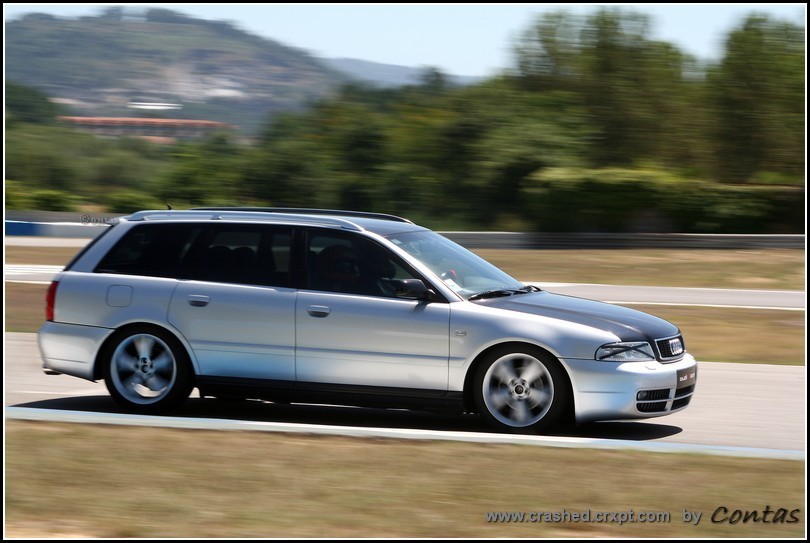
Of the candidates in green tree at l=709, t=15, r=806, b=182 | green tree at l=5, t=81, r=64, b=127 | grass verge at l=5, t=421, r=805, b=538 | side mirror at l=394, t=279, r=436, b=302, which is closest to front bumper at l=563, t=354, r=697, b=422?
grass verge at l=5, t=421, r=805, b=538

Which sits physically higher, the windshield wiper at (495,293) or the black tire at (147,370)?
the windshield wiper at (495,293)

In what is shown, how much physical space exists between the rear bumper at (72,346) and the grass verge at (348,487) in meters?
1.18

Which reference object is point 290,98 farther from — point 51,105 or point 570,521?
point 570,521

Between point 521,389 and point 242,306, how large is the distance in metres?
2.17

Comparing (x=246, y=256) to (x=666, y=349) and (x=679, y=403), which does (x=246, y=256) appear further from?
(x=679, y=403)

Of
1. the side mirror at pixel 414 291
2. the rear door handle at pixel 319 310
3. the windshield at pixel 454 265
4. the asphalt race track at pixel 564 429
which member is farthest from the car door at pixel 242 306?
the windshield at pixel 454 265

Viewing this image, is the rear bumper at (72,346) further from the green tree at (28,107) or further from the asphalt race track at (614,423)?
the green tree at (28,107)

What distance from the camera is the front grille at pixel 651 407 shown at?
7515 mm

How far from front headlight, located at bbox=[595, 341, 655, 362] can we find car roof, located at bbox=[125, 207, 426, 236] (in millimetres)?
1914

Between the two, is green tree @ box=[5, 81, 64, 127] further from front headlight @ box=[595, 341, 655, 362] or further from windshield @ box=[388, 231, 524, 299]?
front headlight @ box=[595, 341, 655, 362]

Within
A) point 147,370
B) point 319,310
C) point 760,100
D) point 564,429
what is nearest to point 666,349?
point 564,429

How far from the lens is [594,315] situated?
7859 millimetres

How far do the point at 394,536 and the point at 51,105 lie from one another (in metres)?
67.6

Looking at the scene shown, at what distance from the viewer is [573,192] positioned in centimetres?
Answer: 3039
